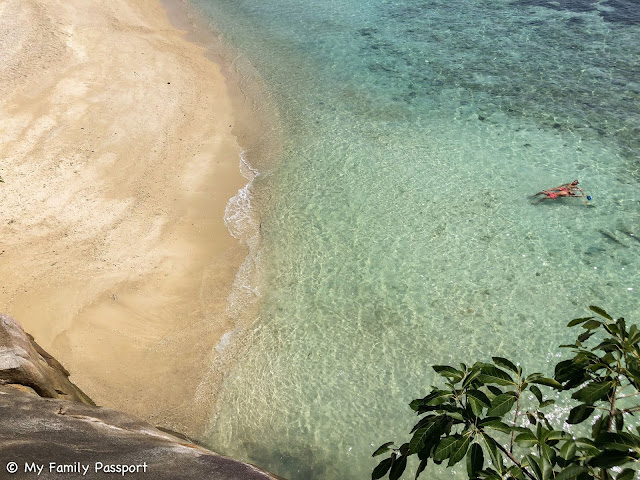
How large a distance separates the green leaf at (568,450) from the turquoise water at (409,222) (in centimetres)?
465

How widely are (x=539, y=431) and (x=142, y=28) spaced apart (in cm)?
2116

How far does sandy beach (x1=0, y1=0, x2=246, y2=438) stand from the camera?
8.81 meters

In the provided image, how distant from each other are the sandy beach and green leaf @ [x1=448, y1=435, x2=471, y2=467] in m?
5.79

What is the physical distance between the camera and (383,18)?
21.8 metres

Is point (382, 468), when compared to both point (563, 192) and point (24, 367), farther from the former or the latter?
point (563, 192)

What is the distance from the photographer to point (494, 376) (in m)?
3.47

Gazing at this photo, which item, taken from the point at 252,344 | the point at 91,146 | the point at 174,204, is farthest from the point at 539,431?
the point at 91,146

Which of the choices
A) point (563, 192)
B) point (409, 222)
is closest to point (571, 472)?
point (409, 222)

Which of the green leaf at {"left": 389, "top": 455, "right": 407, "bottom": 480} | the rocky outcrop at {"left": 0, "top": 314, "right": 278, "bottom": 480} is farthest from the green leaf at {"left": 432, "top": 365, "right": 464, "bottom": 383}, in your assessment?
the rocky outcrop at {"left": 0, "top": 314, "right": 278, "bottom": 480}

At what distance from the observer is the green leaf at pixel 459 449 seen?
3088mm

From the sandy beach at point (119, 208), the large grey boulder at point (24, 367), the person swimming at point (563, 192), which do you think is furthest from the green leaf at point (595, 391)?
the person swimming at point (563, 192)

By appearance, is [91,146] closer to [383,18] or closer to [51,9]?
[51,9]

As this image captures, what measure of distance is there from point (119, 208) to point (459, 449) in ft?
34.1

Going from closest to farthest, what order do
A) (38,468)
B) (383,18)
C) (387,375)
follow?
(38,468) → (387,375) → (383,18)
